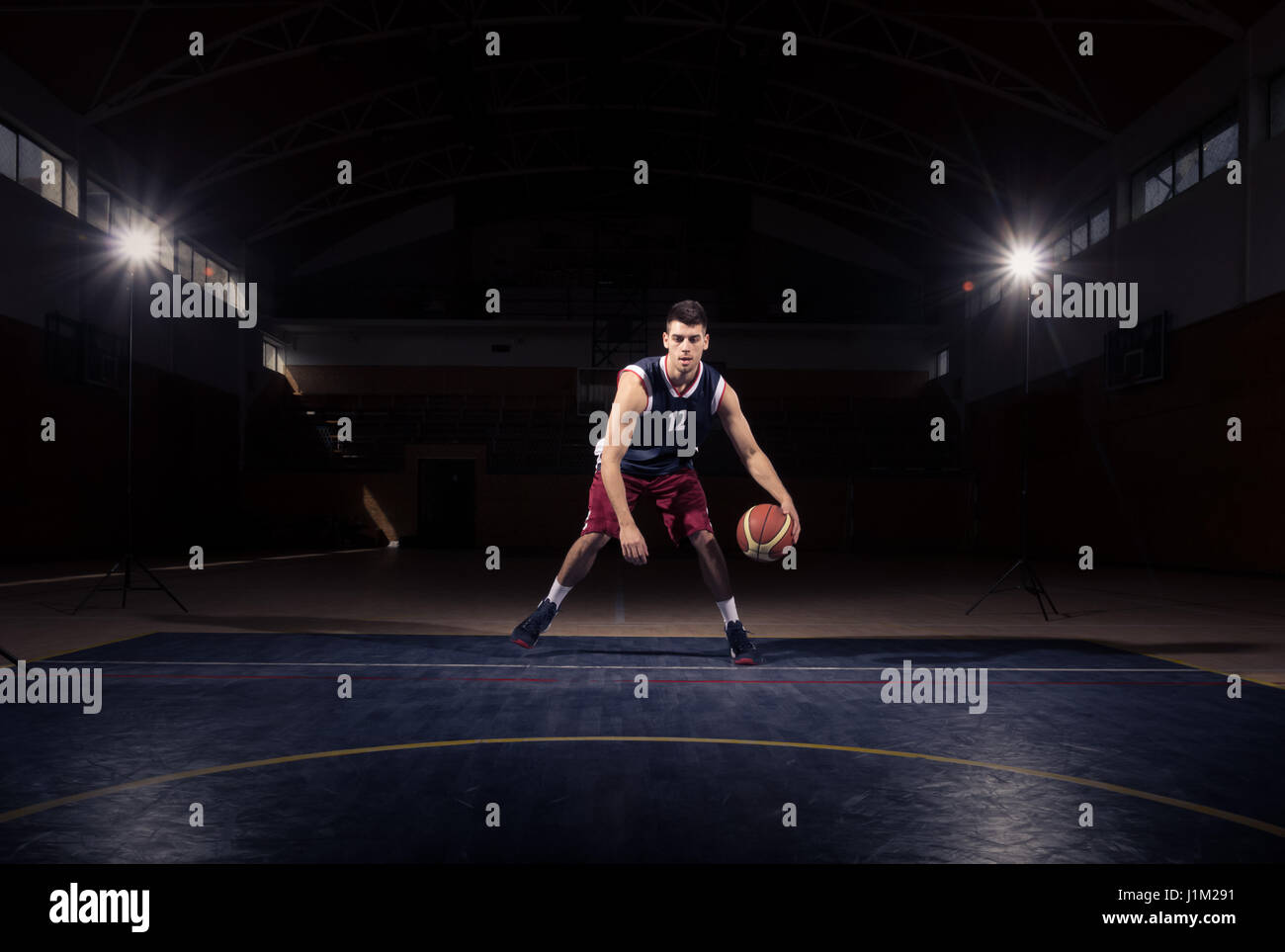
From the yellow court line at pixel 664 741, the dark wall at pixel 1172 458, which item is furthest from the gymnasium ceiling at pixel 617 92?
the yellow court line at pixel 664 741

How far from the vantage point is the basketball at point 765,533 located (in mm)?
4930

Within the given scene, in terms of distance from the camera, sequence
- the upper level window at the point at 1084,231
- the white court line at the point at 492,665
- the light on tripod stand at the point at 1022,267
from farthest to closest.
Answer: the light on tripod stand at the point at 1022,267 → the upper level window at the point at 1084,231 → the white court line at the point at 492,665

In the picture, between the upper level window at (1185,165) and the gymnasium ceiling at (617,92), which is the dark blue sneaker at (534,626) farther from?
the upper level window at (1185,165)

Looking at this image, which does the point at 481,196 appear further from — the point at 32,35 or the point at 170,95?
the point at 32,35

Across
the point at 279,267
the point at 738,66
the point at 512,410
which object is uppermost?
the point at 738,66

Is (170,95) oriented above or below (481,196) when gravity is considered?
below

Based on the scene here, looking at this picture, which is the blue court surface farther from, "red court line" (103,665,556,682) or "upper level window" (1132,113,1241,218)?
"upper level window" (1132,113,1241,218)

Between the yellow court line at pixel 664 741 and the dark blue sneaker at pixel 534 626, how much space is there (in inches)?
76.6

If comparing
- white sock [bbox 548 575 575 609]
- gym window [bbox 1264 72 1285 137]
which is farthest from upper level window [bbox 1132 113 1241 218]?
white sock [bbox 548 575 575 609]

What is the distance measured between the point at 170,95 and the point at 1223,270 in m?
17.2

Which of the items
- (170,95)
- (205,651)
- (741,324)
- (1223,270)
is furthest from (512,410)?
(205,651)

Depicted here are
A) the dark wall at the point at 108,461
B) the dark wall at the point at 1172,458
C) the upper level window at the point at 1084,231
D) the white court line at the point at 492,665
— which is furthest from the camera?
the upper level window at the point at 1084,231
